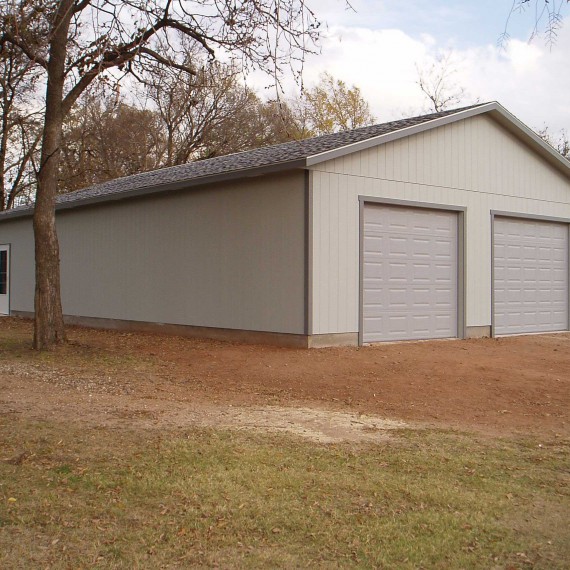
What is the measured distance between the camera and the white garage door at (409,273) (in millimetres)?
13797

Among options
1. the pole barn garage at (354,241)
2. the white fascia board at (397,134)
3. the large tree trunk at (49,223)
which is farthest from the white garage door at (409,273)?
the large tree trunk at (49,223)

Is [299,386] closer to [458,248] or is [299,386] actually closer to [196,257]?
[196,257]

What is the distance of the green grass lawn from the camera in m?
4.42

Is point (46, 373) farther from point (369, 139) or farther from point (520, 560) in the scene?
point (520, 560)

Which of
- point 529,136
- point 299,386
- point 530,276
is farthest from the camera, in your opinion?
point 530,276

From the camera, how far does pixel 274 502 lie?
527cm

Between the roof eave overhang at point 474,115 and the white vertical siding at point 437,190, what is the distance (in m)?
0.17

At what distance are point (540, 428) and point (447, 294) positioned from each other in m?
7.23

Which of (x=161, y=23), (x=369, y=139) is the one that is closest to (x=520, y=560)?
(x=369, y=139)

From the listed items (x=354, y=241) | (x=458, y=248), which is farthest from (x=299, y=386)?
(x=458, y=248)

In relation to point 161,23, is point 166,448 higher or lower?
lower

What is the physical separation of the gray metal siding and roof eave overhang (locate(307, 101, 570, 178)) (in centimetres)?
82

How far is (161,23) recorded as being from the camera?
12.7 m

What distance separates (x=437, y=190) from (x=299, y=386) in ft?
20.7
